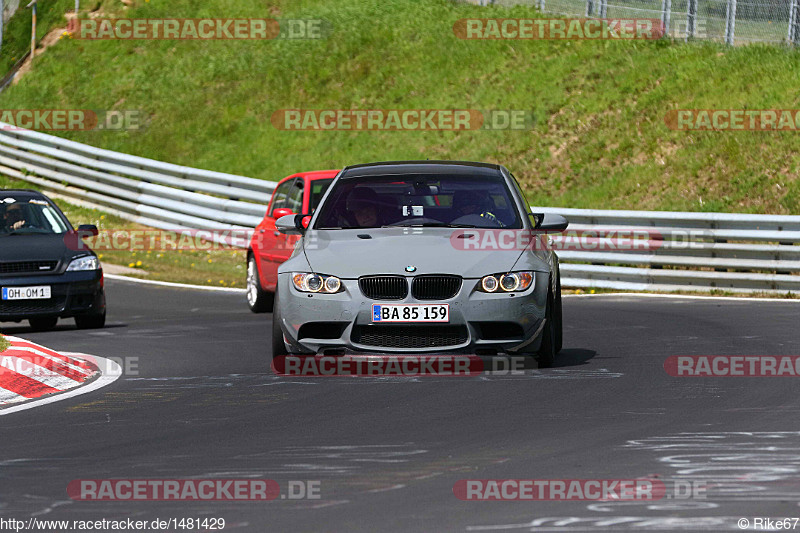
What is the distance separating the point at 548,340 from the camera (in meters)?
10.9

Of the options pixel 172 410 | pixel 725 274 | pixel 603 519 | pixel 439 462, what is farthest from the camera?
pixel 725 274

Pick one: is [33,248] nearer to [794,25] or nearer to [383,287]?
[383,287]

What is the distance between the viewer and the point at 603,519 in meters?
5.79

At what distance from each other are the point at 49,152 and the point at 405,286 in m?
21.5

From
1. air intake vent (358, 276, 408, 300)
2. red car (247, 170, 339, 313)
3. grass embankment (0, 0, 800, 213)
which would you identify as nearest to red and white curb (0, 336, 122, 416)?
air intake vent (358, 276, 408, 300)

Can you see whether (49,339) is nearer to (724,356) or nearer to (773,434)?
(724,356)

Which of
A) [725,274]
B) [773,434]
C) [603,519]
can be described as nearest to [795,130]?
[725,274]

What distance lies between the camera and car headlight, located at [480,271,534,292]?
10375 millimetres

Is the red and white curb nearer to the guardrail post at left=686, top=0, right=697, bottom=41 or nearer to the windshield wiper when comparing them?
the windshield wiper

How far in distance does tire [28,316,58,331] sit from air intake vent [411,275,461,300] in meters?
6.96

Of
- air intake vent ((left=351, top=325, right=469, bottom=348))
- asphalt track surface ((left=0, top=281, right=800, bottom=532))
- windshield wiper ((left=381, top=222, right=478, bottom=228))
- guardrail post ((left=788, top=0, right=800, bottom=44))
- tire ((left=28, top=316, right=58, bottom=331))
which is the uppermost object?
guardrail post ((left=788, top=0, right=800, bottom=44))
